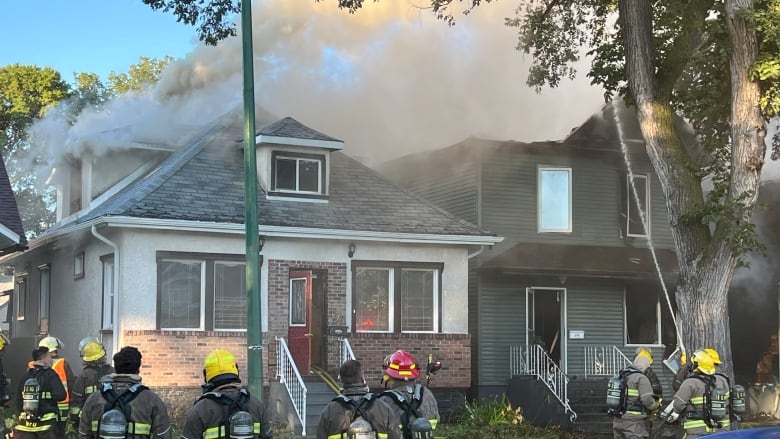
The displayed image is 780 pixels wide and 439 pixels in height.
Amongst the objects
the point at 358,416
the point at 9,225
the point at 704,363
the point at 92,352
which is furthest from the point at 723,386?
the point at 9,225

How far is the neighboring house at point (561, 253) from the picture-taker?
20625mm

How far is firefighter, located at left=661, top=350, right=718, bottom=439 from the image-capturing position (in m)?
10.8

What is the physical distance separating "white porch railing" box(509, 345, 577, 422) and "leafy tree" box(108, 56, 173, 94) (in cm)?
2308

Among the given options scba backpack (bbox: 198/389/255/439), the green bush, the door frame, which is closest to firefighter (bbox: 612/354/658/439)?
the green bush

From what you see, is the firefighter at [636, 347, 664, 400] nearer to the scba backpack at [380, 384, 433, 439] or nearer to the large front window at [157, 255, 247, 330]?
the scba backpack at [380, 384, 433, 439]

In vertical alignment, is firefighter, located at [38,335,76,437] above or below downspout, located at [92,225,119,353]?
below

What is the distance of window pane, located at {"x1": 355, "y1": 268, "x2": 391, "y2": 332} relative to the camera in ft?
61.7

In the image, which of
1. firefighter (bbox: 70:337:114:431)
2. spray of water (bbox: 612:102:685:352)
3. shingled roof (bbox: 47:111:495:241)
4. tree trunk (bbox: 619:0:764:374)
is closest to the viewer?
firefighter (bbox: 70:337:114:431)

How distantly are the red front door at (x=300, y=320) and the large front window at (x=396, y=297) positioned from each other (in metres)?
0.94

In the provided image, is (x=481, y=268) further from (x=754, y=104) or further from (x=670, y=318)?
(x=754, y=104)

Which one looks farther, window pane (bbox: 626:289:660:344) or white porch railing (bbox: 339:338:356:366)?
window pane (bbox: 626:289:660:344)

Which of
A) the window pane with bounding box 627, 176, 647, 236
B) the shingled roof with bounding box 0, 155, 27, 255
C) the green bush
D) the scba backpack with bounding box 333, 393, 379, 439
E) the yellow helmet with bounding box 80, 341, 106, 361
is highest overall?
the window pane with bounding box 627, 176, 647, 236

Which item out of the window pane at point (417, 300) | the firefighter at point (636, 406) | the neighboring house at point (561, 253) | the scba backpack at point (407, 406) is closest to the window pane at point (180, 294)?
the window pane at point (417, 300)

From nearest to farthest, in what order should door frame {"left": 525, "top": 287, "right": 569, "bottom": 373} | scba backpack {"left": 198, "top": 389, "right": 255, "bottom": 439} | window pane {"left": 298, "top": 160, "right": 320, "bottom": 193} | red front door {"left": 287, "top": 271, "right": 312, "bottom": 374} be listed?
1. scba backpack {"left": 198, "top": 389, "right": 255, "bottom": 439}
2. red front door {"left": 287, "top": 271, "right": 312, "bottom": 374}
3. window pane {"left": 298, "top": 160, "right": 320, "bottom": 193}
4. door frame {"left": 525, "top": 287, "right": 569, "bottom": 373}
